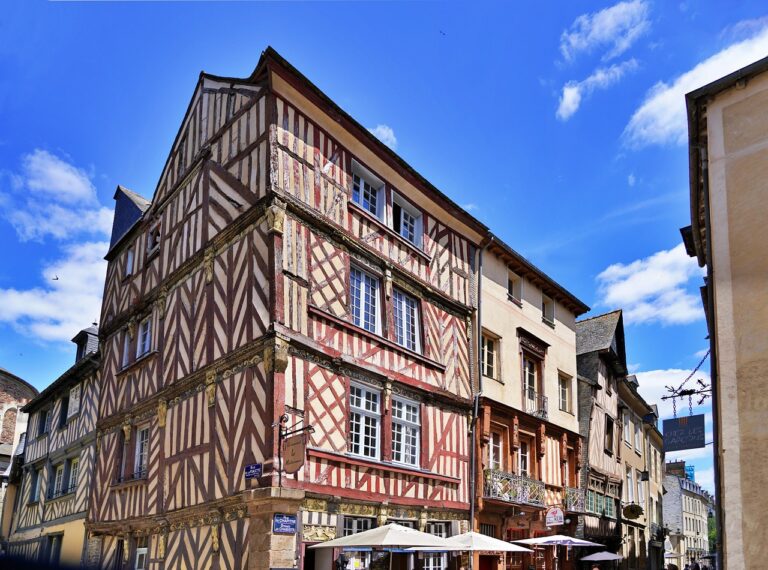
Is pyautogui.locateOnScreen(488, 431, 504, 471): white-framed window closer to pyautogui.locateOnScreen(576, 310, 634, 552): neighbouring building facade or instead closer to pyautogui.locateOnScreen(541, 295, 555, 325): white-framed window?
pyautogui.locateOnScreen(576, 310, 634, 552): neighbouring building facade

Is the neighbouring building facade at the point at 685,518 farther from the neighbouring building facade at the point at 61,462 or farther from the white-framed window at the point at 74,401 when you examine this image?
the white-framed window at the point at 74,401

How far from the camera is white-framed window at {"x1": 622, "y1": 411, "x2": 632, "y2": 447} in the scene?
939 inches

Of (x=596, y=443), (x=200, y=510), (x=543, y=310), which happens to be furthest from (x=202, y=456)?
(x=596, y=443)

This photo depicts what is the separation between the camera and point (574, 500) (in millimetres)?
17172

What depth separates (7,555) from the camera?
1.73 metres

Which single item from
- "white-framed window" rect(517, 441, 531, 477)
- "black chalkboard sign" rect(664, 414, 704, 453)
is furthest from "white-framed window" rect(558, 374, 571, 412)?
"black chalkboard sign" rect(664, 414, 704, 453)

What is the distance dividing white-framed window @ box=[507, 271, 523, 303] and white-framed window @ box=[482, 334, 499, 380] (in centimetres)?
183

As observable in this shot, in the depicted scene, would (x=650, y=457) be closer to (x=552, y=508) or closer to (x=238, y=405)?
(x=552, y=508)

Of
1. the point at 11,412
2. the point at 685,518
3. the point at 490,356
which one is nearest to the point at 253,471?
the point at 490,356

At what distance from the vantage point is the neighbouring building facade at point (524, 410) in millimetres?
14750

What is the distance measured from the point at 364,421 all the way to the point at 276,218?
360 cm

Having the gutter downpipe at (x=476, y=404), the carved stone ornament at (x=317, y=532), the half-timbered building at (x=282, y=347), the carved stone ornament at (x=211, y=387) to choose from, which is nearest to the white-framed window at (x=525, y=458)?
the gutter downpipe at (x=476, y=404)

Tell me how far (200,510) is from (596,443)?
12137 millimetres

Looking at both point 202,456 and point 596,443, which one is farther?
point 596,443
